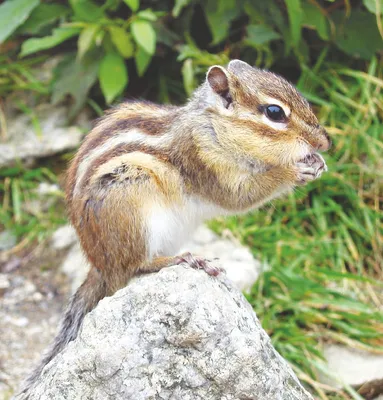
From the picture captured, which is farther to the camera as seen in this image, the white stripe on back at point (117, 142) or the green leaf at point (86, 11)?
the green leaf at point (86, 11)

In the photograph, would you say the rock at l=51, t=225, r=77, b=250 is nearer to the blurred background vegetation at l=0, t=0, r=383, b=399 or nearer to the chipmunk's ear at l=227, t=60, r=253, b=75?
the blurred background vegetation at l=0, t=0, r=383, b=399

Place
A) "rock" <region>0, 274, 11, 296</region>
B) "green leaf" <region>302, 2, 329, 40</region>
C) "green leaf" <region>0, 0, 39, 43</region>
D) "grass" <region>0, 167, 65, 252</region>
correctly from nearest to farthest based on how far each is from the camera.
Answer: "rock" <region>0, 274, 11, 296</region>
"green leaf" <region>302, 2, 329, 40</region>
"green leaf" <region>0, 0, 39, 43</region>
"grass" <region>0, 167, 65, 252</region>

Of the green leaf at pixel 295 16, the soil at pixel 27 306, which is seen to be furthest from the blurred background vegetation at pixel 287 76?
the soil at pixel 27 306

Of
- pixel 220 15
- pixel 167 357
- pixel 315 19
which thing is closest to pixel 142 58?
pixel 220 15

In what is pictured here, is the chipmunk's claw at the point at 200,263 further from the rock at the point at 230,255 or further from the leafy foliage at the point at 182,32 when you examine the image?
the leafy foliage at the point at 182,32

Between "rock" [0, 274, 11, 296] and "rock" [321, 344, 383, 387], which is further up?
"rock" [321, 344, 383, 387]

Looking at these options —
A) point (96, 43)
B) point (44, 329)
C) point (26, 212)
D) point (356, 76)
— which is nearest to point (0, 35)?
point (96, 43)

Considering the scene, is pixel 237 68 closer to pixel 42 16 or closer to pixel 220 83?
pixel 220 83

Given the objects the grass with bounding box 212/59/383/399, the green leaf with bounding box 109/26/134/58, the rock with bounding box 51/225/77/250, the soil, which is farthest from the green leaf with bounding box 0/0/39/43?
the grass with bounding box 212/59/383/399
